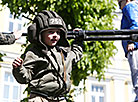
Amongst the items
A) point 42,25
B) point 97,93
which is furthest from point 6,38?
point 97,93

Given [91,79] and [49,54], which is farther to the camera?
[91,79]

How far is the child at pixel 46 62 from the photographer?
320 centimetres

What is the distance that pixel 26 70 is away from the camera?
3.22 m

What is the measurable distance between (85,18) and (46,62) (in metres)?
6.61

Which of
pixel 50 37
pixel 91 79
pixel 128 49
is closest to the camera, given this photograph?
pixel 50 37

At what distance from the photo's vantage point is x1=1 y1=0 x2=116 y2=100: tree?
31.5 feet

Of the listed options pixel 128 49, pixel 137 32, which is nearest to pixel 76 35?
pixel 137 32

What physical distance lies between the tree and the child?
6021mm

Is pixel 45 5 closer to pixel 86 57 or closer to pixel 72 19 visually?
pixel 72 19

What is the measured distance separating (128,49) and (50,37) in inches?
56.0

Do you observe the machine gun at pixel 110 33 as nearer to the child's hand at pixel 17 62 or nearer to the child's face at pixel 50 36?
the child's face at pixel 50 36

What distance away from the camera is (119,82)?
19.3m

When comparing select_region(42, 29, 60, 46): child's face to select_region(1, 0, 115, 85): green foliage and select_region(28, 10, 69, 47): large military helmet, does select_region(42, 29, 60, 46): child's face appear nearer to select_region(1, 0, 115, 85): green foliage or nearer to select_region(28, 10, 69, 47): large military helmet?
select_region(28, 10, 69, 47): large military helmet

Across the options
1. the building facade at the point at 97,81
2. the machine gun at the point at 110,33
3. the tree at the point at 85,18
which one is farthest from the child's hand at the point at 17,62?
the building facade at the point at 97,81
